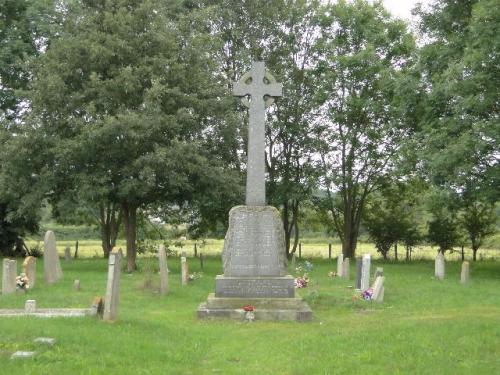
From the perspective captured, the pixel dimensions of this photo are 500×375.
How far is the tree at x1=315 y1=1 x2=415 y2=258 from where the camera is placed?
33812 mm

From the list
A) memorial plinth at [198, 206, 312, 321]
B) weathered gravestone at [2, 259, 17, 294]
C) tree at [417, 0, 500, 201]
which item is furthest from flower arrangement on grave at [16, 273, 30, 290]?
tree at [417, 0, 500, 201]

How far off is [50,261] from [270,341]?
433 inches

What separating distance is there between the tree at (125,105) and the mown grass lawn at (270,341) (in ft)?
25.2

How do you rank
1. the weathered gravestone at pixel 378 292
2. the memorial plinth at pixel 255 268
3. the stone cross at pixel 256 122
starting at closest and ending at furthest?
1. the memorial plinth at pixel 255 268
2. the stone cross at pixel 256 122
3. the weathered gravestone at pixel 378 292

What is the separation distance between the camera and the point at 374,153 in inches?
1369

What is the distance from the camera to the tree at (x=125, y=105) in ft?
73.2

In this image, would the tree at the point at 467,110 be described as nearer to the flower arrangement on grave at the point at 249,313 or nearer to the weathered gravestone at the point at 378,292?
the weathered gravestone at the point at 378,292

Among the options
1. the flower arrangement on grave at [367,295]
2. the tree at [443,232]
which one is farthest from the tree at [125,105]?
the tree at [443,232]

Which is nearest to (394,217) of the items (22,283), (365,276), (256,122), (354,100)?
(354,100)

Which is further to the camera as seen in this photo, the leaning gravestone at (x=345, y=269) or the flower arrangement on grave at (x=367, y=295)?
the leaning gravestone at (x=345, y=269)

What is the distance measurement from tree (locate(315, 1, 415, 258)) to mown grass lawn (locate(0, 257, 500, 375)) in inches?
773

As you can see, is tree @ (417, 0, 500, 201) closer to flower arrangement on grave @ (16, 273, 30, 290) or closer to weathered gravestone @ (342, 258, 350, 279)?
weathered gravestone @ (342, 258, 350, 279)

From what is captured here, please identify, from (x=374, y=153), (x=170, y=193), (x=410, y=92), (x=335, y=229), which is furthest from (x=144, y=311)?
(x=335, y=229)

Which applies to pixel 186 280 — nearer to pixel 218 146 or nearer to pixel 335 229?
pixel 218 146
